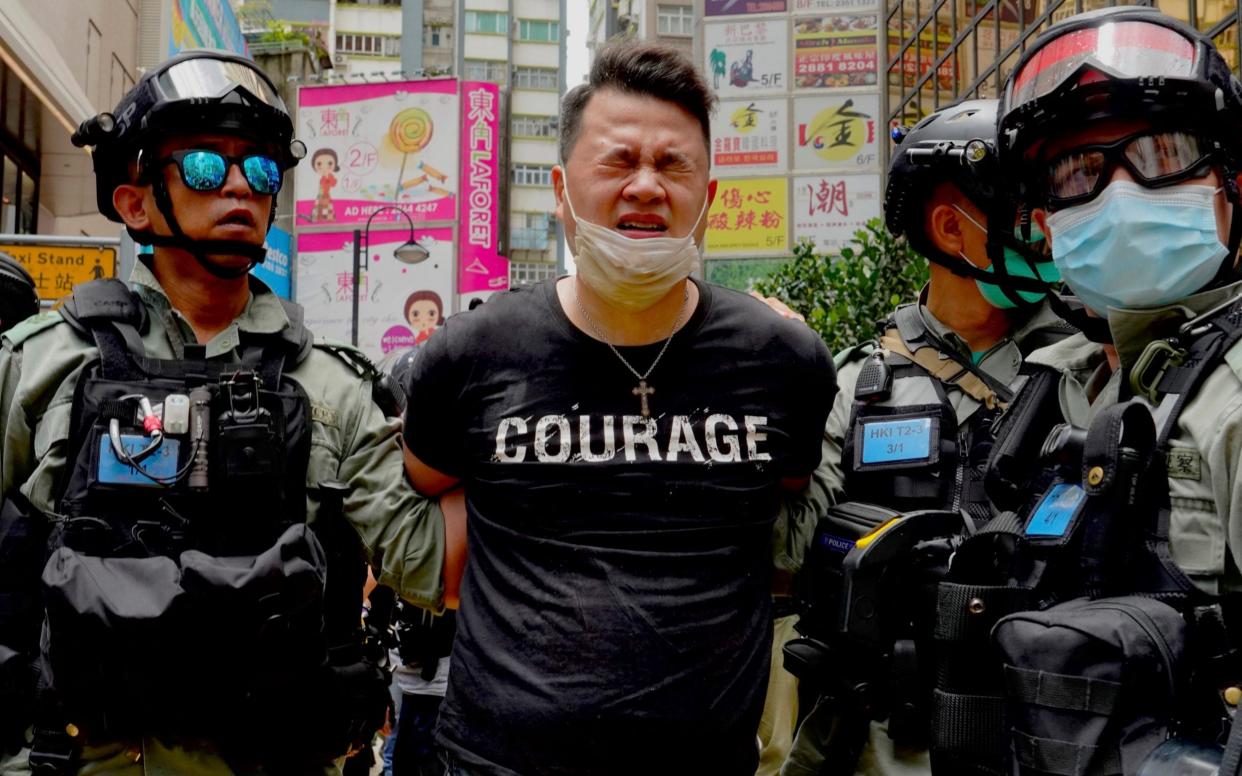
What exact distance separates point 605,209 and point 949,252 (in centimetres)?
139

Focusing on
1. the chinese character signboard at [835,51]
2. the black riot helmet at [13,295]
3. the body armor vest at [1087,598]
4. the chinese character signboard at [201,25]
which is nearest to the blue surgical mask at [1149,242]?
the body armor vest at [1087,598]

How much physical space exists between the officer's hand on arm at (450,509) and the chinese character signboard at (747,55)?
2433cm

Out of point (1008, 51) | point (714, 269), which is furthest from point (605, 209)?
point (714, 269)

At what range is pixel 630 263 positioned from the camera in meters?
2.80

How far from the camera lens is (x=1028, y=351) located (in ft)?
12.1

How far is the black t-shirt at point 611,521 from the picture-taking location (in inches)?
103

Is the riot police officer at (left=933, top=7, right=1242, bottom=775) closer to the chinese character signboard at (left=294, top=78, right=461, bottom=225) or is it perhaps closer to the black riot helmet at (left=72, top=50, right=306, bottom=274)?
the black riot helmet at (left=72, top=50, right=306, bottom=274)

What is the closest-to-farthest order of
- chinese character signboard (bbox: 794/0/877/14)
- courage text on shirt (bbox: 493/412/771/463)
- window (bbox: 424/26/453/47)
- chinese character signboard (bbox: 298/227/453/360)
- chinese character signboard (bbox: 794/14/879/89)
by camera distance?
1. courage text on shirt (bbox: 493/412/771/463)
2. chinese character signboard (bbox: 794/14/879/89)
3. chinese character signboard (bbox: 794/0/877/14)
4. chinese character signboard (bbox: 298/227/453/360)
5. window (bbox: 424/26/453/47)

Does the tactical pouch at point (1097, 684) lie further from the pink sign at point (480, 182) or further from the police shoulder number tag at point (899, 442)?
the pink sign at point (480, 182)

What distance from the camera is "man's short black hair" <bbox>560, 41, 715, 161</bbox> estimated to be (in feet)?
9.42

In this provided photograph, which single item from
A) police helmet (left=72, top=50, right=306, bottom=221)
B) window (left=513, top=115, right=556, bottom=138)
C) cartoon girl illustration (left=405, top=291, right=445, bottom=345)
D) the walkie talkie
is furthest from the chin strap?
window (left=513, top=115, right=556, bottom=138)

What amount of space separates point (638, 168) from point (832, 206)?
77.6ft

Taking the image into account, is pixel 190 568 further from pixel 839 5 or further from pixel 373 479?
pixel 839 5

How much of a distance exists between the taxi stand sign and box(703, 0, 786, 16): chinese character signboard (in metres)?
21.1
